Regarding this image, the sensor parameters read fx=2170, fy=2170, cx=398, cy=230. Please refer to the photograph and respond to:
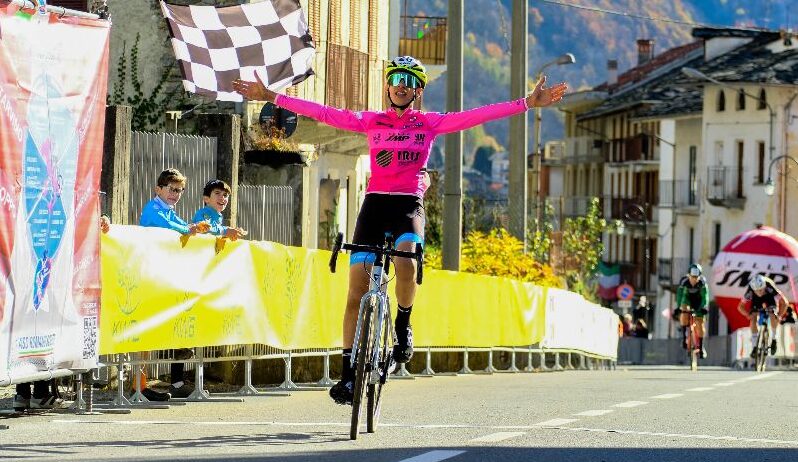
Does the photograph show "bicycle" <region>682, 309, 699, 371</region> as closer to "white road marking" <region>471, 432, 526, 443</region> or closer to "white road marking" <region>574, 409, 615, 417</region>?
"white road marking" <region>574, 409, 615, 417</region>

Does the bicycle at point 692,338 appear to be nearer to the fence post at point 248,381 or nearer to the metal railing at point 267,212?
the metal railing at point 267,212

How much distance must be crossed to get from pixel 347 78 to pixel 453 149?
8.54 metres

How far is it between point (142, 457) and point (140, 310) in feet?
14.5

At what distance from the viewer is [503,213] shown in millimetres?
47812

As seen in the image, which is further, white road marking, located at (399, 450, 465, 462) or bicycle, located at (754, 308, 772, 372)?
bicycle, located at (754, 308, 772, 372)

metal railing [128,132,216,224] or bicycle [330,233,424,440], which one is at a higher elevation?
metal railing [128,132,216,224]

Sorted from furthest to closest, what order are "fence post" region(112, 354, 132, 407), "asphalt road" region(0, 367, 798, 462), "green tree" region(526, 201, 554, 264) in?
1. "green tree" region(526, 201, 554, 264)
2. "fence post" region(112, 354, 132, 407)
3. "asphalt road" region(0, 367, 798, 462)

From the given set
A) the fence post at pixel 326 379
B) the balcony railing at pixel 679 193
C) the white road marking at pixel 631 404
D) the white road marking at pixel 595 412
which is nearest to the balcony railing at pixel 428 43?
the fence post at pixel 326 379

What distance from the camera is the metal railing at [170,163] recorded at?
19.7 metres

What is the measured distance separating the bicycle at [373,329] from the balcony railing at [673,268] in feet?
298

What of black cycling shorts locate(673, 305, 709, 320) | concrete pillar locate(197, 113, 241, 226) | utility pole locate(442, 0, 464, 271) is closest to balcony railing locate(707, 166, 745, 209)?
black cycling shorts locate(673, 305, 709, 320)

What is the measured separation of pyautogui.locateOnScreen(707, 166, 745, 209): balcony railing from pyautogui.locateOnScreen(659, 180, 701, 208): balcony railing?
15.2ft

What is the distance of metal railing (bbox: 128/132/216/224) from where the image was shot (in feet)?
64.6

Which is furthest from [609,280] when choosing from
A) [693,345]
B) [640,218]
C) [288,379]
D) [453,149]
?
[288,379]
